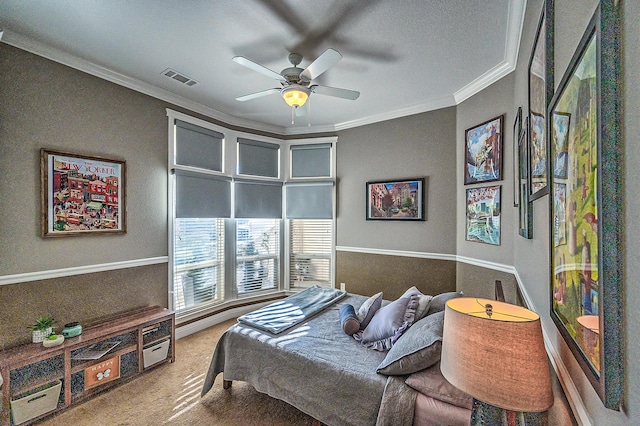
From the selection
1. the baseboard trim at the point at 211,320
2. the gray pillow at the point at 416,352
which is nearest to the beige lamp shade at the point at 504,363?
the gray pillow at the point at 416,352

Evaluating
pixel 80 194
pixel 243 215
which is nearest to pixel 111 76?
pixel 80 194

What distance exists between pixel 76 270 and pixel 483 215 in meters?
4.02

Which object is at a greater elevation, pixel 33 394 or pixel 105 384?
pixel 33 394

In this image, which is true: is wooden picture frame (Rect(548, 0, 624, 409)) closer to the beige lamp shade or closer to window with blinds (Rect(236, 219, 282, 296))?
the beige lamp shade

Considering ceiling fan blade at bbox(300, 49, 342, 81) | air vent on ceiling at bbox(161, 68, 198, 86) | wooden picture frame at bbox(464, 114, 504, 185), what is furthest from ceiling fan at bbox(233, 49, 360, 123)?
wooden picture frame at bbox(464, 114, 504, 185)

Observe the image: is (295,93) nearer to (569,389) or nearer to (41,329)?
(569,389)

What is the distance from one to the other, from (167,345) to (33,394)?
3.26 feet

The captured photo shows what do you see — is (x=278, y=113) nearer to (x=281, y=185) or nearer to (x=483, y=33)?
(x=281, y=185)

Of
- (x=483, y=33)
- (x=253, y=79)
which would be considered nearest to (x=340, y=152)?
(x=253, y=79)

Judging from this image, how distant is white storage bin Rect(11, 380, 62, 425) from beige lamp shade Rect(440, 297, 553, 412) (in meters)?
2.88

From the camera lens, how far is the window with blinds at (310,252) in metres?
4.57

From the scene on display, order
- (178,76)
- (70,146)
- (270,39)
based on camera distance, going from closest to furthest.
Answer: (270,39) < (70,146) < (178,76)

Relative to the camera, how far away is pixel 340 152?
4414 mm

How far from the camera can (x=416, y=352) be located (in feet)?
5.43
